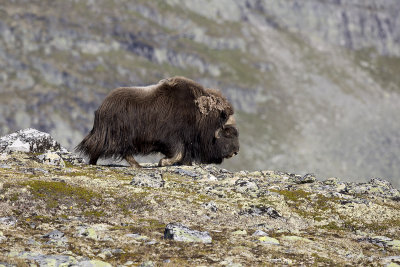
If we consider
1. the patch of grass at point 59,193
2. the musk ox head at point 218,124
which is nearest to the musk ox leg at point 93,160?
the musk ox head at point 218,124

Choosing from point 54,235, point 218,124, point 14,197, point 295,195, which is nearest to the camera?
point 54,235

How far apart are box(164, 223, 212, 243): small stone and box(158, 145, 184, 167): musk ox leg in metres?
5.85

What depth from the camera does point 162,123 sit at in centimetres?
1197

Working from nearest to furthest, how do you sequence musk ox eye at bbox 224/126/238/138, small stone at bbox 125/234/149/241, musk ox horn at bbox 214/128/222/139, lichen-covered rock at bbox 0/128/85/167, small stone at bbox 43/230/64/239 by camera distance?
small stone at bbox 43/230/64/239
small stone at bbox 125/234/149/241
lichen-covered rock at bbox 0/128/85/167
musk ox horn at bbox 214/128/222/139
musk ox eye at bbox 224/126/238/138

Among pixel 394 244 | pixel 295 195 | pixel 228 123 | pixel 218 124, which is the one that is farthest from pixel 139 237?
pixel 228 123

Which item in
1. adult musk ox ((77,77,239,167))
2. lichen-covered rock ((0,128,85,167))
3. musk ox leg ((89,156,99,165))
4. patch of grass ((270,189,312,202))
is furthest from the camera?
musk ox leg ((89,156,99,165))

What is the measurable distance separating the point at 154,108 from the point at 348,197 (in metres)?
4.67

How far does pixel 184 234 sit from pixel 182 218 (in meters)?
1.07

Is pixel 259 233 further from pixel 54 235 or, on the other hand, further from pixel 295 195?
pixel 295 195

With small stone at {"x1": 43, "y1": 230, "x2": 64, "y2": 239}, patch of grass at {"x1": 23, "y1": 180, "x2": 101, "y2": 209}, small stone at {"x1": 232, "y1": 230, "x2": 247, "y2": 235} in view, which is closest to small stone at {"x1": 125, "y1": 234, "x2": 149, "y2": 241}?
small stone at {"x1": 43, "y1": 230, "x2": 64, "y2": 239}

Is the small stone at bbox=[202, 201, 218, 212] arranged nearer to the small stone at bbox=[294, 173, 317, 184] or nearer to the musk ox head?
the small stone at bbox=[294, 173, 317, 184]

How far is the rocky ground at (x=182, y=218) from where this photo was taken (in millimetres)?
5770

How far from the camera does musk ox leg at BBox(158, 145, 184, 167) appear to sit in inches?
484

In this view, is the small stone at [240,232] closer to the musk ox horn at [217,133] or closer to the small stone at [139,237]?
the small stone at [139,237]
